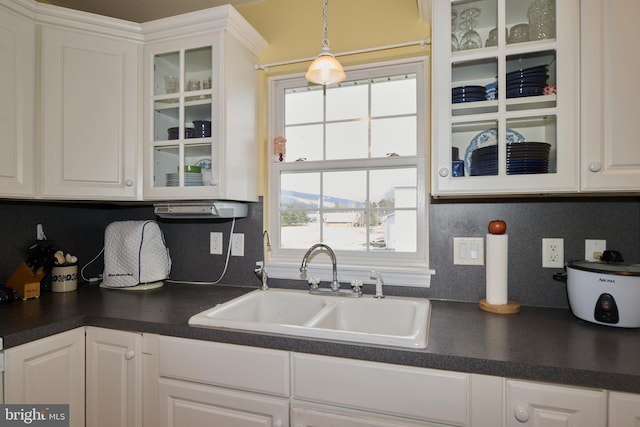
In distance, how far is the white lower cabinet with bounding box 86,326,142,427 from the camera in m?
1.31

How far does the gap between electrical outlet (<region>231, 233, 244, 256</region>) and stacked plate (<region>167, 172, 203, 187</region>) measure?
0.40 m

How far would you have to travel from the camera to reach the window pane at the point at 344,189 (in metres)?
1.83

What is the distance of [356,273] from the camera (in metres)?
1.71

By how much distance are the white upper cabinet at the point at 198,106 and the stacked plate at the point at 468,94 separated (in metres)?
1.04

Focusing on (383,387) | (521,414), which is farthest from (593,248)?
(383,387)

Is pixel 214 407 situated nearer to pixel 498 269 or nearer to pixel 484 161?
pixel 498 269

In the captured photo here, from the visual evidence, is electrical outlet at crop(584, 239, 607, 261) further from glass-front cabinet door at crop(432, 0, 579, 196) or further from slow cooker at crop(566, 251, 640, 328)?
glass-front cabinet door at crop(432, 0, 579, 196)

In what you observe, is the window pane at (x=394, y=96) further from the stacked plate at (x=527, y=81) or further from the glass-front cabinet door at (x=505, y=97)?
the stacked plate at (x=527, y=81)

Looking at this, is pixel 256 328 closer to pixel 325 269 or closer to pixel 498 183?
pixel 325 269

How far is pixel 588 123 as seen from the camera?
119 cm

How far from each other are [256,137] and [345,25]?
30.0 inches

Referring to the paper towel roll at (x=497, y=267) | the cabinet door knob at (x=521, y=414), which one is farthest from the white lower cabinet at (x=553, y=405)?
the paper towel roll at (x=497, y=267)

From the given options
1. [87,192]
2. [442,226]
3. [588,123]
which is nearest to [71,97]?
[87,192]

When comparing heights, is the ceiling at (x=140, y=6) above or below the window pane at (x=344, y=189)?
above
